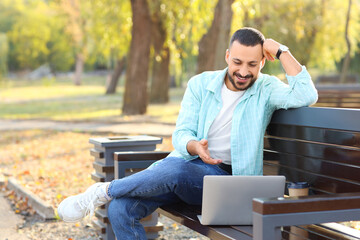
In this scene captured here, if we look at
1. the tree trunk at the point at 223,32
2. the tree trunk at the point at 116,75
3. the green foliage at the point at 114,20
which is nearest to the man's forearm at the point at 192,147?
the tree trunk at the point at 223,32

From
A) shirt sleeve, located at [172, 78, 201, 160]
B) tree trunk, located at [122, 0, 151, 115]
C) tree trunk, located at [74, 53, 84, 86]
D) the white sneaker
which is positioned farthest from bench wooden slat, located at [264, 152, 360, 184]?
tree trunk, located at [74, 53, 84, 86]

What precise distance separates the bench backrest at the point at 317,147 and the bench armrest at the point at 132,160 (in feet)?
2.52

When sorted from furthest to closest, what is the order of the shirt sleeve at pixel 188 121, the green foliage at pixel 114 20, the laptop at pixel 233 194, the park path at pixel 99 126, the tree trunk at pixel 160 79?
the tree trunk at pixel 160 79
the green foliage at pixel 114 20
the park path at pixel 99 126
the shirt sleeve at pixel 188 121
the laptop at pixel 233 194

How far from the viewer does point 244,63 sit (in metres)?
3.48

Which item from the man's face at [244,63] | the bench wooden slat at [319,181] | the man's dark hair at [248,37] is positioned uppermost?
the man's dark hair at [248,37]

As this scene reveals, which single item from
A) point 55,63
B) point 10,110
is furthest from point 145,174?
point 55,63

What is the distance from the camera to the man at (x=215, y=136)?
3.37 m

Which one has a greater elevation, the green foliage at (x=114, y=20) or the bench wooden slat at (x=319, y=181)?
the green foliage at (x=114, y=20)

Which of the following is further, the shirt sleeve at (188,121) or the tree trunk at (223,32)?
the tree trunk at (223,32)

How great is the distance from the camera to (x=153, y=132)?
39.2ft

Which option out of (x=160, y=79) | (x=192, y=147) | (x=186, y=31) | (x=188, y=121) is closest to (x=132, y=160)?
(x=188, y=121)

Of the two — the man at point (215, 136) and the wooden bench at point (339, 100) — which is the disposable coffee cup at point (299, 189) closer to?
the man at point (215, 136)

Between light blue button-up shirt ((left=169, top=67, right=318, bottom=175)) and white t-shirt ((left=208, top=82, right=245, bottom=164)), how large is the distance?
→ 0.04 meters

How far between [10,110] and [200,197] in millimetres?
18278
